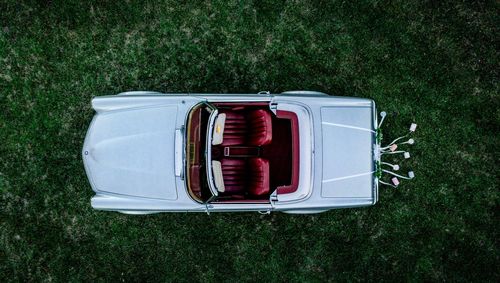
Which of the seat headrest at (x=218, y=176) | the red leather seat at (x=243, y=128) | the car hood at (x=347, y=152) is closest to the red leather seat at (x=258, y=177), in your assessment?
the red leather seat at (x=243, y=128)

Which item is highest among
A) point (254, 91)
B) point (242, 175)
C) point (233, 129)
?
point (254, 91)

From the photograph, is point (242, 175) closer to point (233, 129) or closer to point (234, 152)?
point (234, 152)

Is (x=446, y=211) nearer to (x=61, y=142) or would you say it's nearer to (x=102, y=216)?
(x=102, y=216)

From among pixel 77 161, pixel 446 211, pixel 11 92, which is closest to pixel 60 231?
pixel 77 161

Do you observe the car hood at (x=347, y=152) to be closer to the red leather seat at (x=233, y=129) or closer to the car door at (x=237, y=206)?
the car door at (x=237, y=206)

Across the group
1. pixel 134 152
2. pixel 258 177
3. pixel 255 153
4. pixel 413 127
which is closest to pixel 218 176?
pixel 258 177

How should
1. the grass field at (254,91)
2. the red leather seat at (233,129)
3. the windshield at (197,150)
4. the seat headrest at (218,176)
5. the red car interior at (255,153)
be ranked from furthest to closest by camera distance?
1. the grass field at (254,91)
2. the red leather seat at (233,129)
3. the red car interior at (255,153)
4. the windshield at (197,150)
5. the seat headrest at (218,176)
